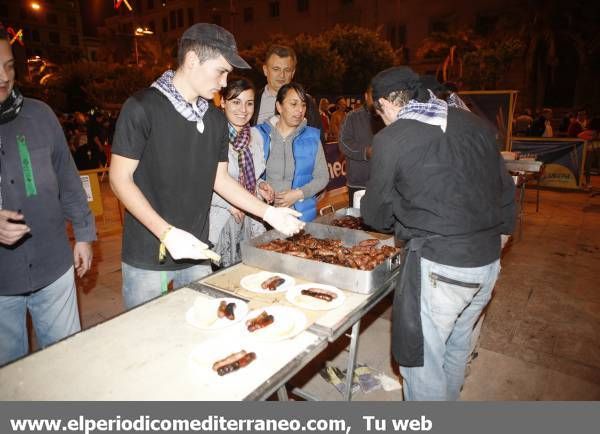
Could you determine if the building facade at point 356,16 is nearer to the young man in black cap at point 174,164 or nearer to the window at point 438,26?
the window at point 438,26

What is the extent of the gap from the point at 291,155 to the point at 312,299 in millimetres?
1927

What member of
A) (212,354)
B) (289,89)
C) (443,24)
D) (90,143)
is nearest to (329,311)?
(212,354)

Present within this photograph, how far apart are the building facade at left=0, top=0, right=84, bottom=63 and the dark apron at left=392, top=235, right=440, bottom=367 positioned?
221 feet

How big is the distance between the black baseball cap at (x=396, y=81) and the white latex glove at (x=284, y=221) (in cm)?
92

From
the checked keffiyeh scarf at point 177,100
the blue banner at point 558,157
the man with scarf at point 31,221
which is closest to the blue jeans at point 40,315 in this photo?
the man with scarf at point 31,221

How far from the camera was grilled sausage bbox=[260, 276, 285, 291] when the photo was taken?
2288 millimetres

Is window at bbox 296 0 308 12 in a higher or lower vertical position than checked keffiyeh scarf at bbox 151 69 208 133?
higher

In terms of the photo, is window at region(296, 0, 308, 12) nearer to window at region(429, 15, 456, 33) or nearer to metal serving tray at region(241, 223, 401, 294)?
window at region(429, 15, 456, 33)

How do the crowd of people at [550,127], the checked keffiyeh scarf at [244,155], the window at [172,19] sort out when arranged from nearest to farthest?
1. the checked keffiyeh scarf at [244,155]
2. the crowd of people at [550,127]
3. the window at [172,19]

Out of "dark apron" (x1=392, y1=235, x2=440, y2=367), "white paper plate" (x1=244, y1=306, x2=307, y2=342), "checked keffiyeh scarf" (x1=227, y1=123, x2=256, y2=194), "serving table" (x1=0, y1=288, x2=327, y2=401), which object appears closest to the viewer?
"serving table" (x1=0, y1=288, x2=327, y2=401)

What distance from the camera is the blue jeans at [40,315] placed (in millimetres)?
2098

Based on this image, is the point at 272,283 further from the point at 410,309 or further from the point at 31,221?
the point at 31,221

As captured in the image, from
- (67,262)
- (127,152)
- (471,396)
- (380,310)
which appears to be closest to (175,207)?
(127,152)

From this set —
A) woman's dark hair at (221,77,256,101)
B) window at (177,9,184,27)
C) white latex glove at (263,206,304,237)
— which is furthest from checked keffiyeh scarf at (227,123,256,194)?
window at (177,9,184,27)
